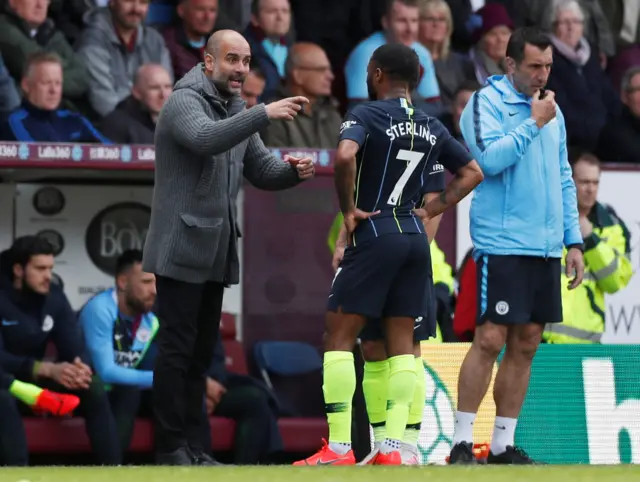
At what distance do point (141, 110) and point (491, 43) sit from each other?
3.44 metres

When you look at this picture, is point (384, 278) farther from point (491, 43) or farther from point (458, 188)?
point (491, 43)

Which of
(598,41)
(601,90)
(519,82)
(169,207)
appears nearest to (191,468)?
(169,207)

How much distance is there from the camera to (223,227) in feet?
24.9

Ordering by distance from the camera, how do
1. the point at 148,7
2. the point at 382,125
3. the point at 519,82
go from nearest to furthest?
1. the point at 382,125
2. the point at 519,82
3. the point at 148,7

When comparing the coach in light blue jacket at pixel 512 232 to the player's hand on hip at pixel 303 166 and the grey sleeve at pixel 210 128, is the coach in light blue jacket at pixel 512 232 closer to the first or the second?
the player's hand on hip at pixel 303 166

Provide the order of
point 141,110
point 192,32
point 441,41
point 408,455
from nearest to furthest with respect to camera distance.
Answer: point 408,455 < point 141,110 < point 192,32 < point 441,41

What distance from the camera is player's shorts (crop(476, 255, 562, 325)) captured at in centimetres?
777

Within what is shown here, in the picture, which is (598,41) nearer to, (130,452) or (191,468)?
(130,452)

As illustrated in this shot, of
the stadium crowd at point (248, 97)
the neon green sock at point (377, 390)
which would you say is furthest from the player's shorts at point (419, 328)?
the stadium crowd at point (248, 97)

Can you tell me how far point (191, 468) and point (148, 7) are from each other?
6.30 meters

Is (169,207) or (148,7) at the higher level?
(148,7)

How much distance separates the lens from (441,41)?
1299cm

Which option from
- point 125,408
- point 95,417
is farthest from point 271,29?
point 95,417

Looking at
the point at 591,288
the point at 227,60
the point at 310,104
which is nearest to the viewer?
the point at 227,60
